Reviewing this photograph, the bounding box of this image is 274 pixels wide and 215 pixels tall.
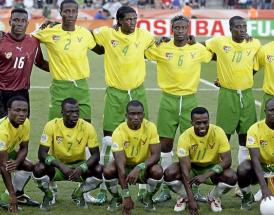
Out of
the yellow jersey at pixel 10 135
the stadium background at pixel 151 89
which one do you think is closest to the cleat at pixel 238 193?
the stadium background at pixel 151 89

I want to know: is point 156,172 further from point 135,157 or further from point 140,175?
point 135,157

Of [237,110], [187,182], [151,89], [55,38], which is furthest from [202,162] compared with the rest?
[151,89]

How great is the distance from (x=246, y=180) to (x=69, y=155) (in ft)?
7.13

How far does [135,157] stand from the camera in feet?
32.4

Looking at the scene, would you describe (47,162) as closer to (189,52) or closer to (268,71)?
(189,52)

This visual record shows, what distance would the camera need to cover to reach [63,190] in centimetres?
1073

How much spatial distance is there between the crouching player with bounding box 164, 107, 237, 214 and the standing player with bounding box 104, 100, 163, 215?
0.71 feet

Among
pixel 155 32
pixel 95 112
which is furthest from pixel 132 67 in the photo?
pixel 155 32

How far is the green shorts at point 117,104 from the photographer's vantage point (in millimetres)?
10648

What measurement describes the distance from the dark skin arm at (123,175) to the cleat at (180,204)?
0.68 meters

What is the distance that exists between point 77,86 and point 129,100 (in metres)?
0.71

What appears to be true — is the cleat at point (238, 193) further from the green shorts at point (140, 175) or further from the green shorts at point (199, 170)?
the green shorts at point (140, 175)

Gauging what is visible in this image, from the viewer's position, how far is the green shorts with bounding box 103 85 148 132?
34.9 ft

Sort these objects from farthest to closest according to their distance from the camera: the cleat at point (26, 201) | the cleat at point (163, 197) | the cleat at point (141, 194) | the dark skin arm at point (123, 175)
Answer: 1. the cleat at point (163, 197)
2. the cleat at point (141, 194)
3. the cleat at point (26, 201)
4. the dark skin arm at point (123, 175)
